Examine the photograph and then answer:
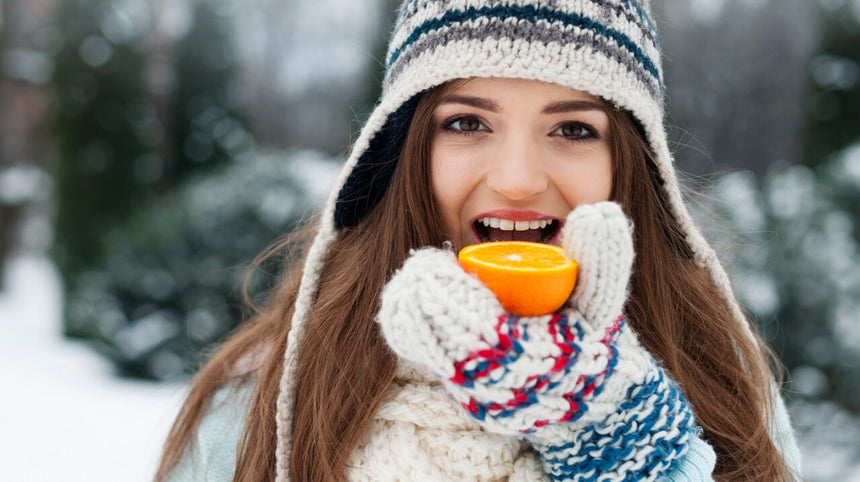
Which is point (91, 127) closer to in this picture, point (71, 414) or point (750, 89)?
point (71, 414)

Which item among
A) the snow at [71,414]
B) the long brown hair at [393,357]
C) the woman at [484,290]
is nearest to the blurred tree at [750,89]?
the long brown hair at [393,357]

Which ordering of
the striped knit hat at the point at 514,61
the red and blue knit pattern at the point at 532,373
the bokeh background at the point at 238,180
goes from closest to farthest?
the red and blue knit pattern at the point at 532,373, the striped knit hat at the point at 514,61, the bokeh background at the point at 238,180

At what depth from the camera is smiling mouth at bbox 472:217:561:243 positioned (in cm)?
142

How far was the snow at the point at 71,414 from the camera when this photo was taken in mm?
3625

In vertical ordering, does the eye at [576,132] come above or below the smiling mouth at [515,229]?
above

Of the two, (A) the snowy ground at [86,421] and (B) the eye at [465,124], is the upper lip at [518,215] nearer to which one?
(B) the eye at [465,124]

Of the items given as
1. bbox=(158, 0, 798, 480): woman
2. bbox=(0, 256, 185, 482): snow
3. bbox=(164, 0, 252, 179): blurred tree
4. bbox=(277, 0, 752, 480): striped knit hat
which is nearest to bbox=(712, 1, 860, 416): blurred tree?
bbox=(158, 0, 798, 480): woman

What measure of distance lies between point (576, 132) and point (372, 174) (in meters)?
0.58

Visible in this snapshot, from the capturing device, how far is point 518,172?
1.29 metres

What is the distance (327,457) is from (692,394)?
3.12 ft

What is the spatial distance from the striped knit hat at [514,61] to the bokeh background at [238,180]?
183 cm

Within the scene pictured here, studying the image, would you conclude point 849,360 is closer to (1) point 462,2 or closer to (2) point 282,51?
(1) point 462,2

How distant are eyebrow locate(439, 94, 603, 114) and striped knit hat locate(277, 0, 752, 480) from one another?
36mm

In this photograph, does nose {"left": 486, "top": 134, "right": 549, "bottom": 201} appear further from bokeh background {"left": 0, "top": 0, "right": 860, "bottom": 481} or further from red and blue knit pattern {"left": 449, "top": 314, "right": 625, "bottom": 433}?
bokeh background {"left": 0, "top": 0, "right": 860, "bottom": 481}
